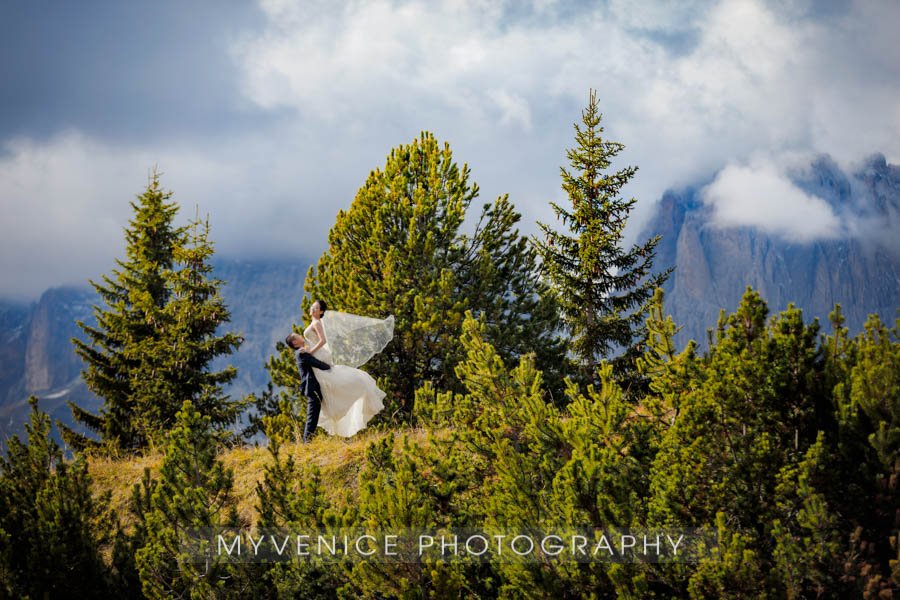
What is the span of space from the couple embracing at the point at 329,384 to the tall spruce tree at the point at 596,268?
6.74 meters

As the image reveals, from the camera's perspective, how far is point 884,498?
3.98m

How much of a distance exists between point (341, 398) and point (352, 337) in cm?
116

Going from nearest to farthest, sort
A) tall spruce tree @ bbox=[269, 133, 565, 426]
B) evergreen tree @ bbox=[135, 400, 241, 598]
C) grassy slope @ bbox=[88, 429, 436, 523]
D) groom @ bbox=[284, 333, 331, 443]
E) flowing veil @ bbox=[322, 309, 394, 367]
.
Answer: evergreen tree @ bbox=[135, 400, 241, 598] < grassy slope @ bbox=[88, 429, 436, 523] < groom @ bbox=[284, 333, 331, 443] < flowing veil @ bbox=[322, 309, 394, 367] < tall spruce tree @ bbox=[269, 133, 565, 426]

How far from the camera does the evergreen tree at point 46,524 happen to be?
640cm

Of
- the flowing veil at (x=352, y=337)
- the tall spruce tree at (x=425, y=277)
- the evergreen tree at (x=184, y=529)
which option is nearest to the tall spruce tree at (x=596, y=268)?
the tall spruce tree at (x=425, y=277)

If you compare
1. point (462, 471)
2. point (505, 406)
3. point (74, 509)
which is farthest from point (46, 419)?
point (505, 406)

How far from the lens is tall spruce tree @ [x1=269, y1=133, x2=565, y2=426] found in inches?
472

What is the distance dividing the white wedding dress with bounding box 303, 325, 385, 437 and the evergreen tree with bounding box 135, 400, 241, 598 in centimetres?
350

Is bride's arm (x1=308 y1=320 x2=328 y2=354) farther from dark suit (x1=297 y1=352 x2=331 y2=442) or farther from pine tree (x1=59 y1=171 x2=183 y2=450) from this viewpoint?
pine tree (x1=59 y1=171 x2=183 y2=450)

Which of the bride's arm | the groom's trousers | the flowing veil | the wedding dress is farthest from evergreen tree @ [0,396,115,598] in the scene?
the flowing veil

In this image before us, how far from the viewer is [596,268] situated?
1513 cm

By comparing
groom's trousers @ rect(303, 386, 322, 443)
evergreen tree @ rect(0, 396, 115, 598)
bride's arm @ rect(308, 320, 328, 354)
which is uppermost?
bride's arm @ rect(308, 320, 328, 354)

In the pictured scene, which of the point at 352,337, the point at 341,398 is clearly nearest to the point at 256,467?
the point at 341,398

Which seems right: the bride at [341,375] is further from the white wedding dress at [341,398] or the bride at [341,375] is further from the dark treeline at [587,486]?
the dark treeline at [587,486]
